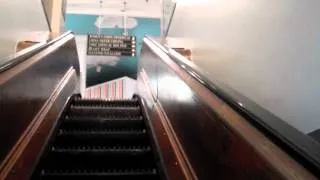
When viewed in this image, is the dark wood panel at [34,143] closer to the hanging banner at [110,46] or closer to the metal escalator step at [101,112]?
the metal escalator step at [101,112]

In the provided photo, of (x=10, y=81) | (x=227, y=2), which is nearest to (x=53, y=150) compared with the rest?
(x=10, y=81)

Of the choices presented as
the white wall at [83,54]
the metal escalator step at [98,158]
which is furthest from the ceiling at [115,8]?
the metal escalator step at [98,158]

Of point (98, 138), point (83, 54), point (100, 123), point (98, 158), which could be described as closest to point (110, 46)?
point (83, 54)

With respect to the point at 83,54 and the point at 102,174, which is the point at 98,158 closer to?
the point at 102,174

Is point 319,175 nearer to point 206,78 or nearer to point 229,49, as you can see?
point 206,78

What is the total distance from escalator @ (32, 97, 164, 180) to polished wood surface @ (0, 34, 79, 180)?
0.53 feet

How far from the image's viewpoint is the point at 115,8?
444 inches

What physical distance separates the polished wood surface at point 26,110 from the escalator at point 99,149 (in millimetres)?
160

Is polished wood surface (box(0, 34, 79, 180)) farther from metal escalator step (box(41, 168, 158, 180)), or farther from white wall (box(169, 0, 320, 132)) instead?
white wall (box(169, 0, 320, 132))

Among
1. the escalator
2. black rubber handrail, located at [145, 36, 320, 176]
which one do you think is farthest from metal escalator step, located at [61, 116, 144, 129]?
black rubber handrail, located at [145, 36, 320, 176]

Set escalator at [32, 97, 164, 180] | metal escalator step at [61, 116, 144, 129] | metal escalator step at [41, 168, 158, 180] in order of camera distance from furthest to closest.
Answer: metal escalator step at [61, 116, 144, 129]
escalator at [32, 97, 164, 180]
metal escalator step at [41, 168, 158, 180]

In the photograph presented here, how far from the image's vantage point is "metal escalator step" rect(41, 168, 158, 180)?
283cm

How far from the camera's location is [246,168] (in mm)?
1483

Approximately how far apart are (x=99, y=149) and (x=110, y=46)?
616 cm
